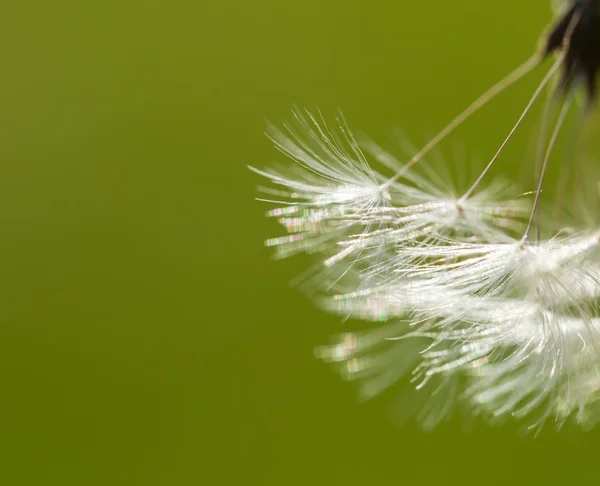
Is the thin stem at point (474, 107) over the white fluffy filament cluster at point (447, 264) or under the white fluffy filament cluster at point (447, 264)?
over

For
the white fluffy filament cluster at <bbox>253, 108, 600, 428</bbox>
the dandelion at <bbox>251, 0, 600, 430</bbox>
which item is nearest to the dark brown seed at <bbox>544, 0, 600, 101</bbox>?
the dandelion at <bbox>251, 0, 600, 430</bbox>

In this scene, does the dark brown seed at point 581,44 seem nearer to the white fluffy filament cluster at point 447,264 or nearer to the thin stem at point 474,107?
the thin stem at point 474,107

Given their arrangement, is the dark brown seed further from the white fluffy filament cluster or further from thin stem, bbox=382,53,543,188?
the white fluffy filament cluster

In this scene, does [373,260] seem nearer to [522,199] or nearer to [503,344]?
[503,344]

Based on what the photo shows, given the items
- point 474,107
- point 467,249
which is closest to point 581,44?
point 474,107

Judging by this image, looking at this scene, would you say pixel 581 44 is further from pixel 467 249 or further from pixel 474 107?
pixel 467 249

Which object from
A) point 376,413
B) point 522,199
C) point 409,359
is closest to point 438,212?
point 522,199

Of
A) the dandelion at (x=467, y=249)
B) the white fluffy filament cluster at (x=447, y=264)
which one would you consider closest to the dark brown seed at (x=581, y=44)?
the dandelion at (x=467, y=249)
